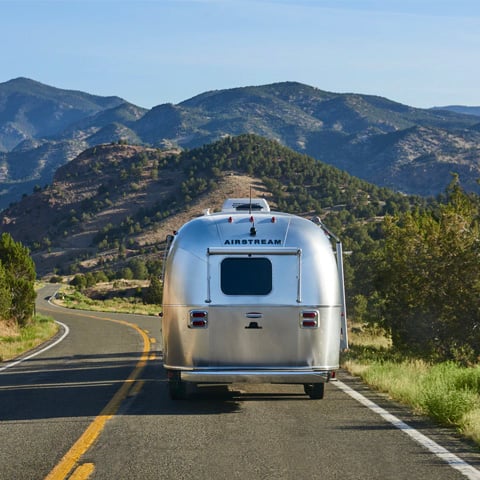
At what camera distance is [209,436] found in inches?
373

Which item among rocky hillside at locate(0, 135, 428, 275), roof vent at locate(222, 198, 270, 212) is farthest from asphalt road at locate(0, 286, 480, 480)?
rocky hillside at locate(0, 135, 428, 275)

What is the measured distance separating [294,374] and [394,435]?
2.06m

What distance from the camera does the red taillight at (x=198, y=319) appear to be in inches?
444

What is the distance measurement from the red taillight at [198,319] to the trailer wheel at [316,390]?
1.99 meters


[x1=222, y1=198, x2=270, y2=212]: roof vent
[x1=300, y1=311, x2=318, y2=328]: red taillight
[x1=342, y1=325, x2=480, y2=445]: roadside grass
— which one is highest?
[x1=222, y1=198, x2=270, y2=212]: roof vent

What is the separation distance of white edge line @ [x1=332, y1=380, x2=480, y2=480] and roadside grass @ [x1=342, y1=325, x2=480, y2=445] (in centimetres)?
45

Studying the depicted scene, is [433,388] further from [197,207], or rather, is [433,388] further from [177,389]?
[197,207]

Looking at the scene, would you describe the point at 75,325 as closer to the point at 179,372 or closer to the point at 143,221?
the point at 179,372

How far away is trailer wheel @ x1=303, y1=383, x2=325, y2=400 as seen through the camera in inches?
485

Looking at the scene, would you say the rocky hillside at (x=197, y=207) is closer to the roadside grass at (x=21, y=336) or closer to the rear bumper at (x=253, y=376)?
the roadside grass at (x=21, y=336)

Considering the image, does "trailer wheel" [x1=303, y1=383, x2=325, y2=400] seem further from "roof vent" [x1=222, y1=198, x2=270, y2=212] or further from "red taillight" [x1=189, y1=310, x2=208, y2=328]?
"roof vent" [x1=222, y1=198, x2=270, y2=212]

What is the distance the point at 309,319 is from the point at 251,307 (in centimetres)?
76

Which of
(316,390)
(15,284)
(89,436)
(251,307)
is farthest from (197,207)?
(89,436)

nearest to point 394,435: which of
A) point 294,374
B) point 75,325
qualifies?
point 294,374
